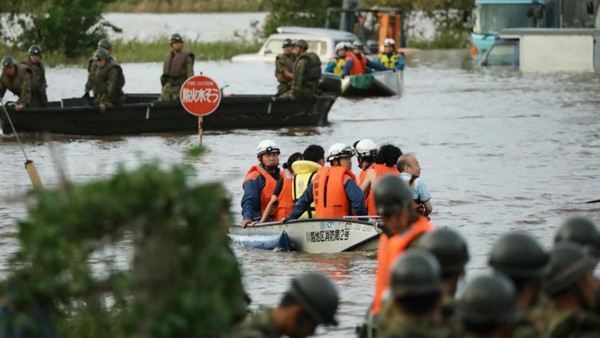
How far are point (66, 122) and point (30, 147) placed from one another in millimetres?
830

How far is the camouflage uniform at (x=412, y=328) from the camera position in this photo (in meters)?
5.99

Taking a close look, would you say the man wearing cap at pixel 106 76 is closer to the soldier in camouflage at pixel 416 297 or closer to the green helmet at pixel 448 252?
the green helmet at pixel 448 252

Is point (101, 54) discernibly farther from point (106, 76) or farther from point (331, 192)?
point (331, 192)

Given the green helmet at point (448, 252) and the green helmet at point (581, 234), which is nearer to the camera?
the green helmet at point (448, 252)

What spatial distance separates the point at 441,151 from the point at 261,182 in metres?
11.1

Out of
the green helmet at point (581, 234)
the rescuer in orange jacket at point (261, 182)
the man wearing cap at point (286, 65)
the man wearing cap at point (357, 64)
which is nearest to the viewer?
the green helmet at point (581, 234)

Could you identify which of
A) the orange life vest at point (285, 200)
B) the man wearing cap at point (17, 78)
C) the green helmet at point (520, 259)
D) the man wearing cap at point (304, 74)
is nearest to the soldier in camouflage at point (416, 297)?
the green helmet at point (520, 259)

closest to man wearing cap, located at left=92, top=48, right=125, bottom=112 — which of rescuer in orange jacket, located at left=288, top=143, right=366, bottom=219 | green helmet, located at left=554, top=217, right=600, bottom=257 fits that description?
rescuer in orange jacket, located at left=288, top=143, right=366, bottom=219

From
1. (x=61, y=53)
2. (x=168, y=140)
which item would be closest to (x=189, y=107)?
(x=168, y=140)

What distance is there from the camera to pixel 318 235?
15.4m

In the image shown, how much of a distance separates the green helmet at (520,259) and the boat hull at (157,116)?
2048 centimetres

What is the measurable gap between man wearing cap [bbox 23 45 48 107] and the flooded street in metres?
0.76

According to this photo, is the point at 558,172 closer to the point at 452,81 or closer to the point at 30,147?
the point at 30,147

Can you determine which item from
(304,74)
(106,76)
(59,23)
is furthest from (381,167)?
(59,23)
